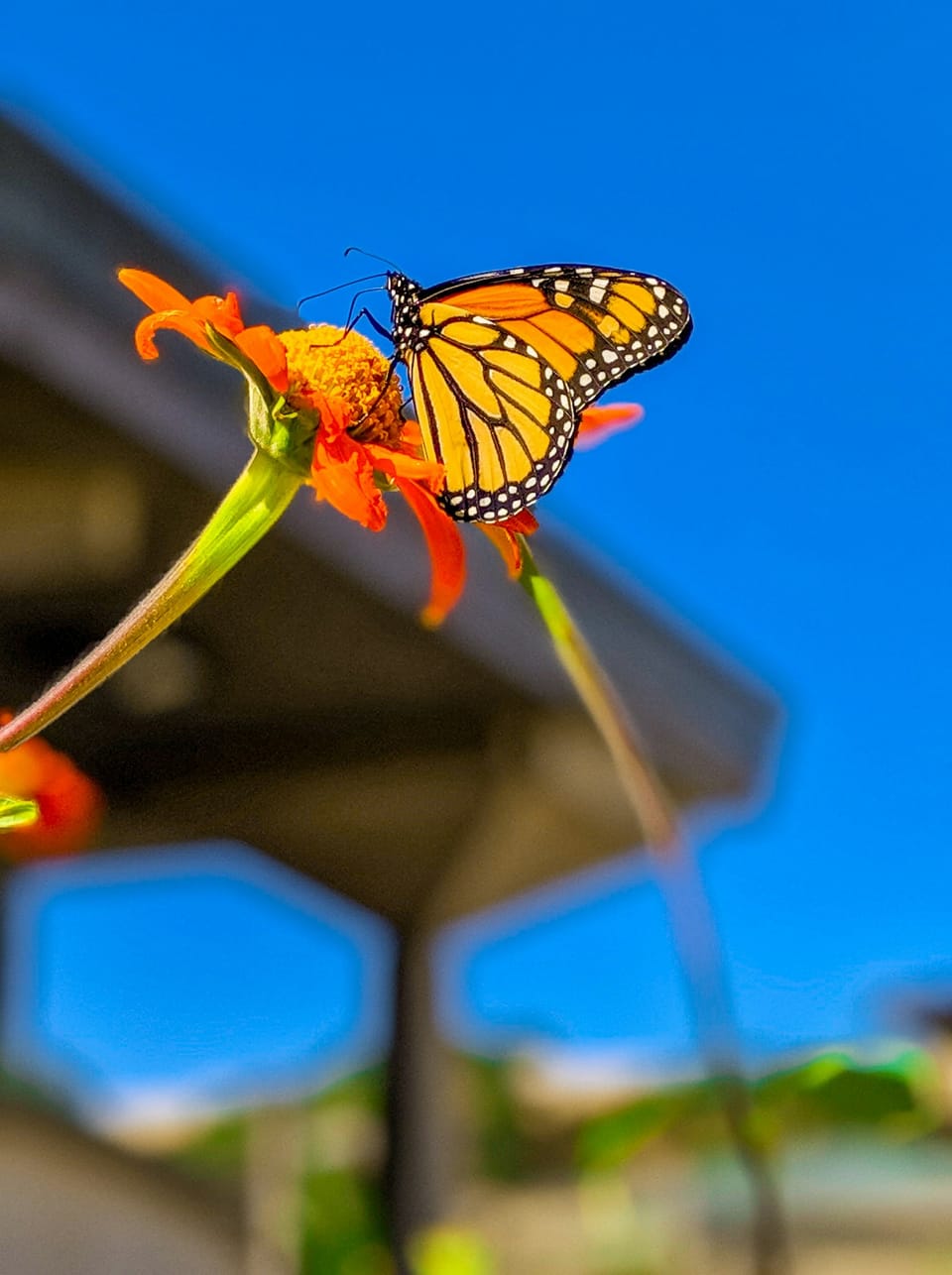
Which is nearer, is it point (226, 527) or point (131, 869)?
point (226, 527)

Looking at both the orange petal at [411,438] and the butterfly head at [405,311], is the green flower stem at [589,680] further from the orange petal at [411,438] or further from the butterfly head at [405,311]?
the butterfly head at [405,311]

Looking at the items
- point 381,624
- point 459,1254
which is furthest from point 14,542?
point 459,1254

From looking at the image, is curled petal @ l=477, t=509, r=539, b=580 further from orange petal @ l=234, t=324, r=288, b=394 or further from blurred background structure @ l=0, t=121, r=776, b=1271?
blurred background structure @ l=0, t=121, r=776, b=1271

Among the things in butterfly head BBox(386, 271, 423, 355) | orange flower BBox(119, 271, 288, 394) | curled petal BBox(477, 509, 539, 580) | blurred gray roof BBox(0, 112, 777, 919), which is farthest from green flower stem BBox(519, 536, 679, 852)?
blurred gray roof BBox(0, 112, 777, 919)

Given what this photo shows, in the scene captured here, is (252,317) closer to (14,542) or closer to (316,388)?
(316,388)

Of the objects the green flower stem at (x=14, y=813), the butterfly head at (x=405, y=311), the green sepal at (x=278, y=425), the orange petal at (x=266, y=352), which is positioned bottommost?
the green flower stem at (x=14, y=813)

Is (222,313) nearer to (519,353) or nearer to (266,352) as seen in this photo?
(266,352)

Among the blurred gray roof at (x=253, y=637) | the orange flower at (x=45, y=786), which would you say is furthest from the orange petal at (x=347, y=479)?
the blurred gray roof at (x=253, y=637)
